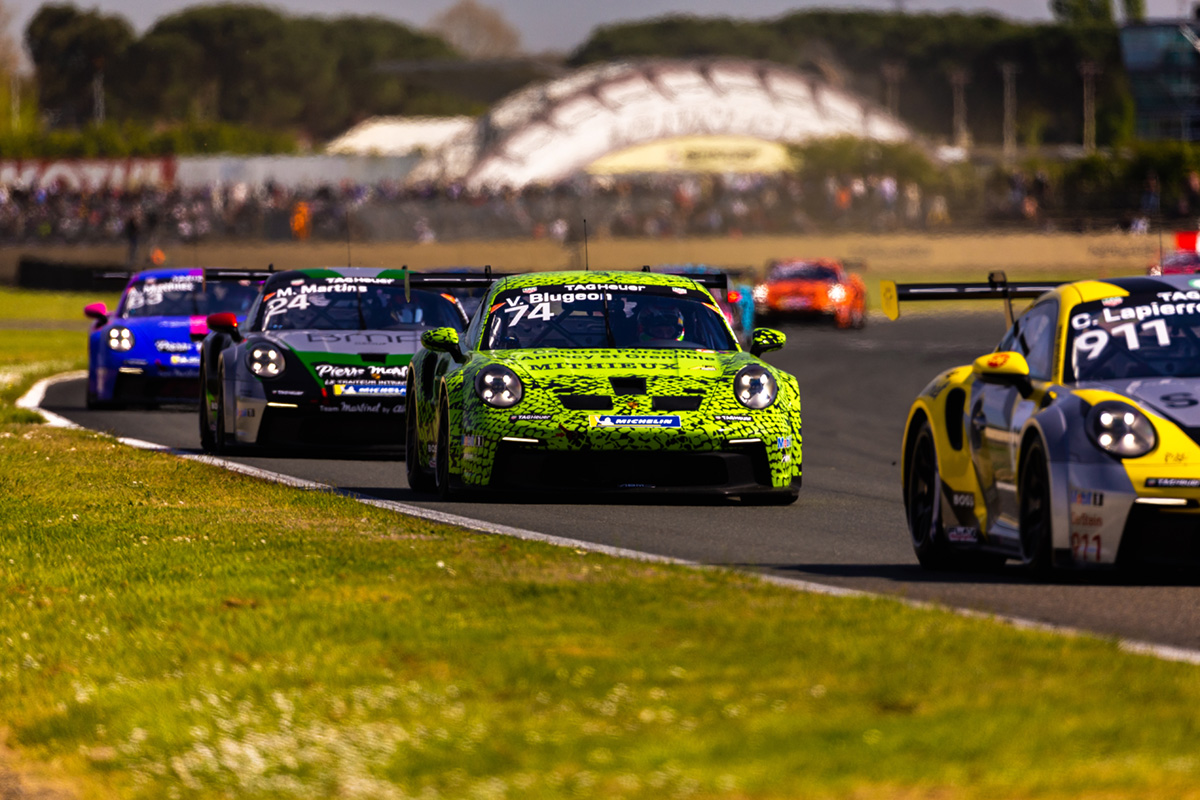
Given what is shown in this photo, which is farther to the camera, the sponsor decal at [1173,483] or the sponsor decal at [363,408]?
the sponsor decal at [363,408]

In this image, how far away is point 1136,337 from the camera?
8.63 meters

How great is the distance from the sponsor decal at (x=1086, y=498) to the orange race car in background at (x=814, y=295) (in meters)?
34.3

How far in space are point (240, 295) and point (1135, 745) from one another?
18.1 metres

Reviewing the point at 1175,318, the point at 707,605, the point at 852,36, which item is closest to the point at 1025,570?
the point at 1175,318

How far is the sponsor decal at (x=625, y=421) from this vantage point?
36.6 ft

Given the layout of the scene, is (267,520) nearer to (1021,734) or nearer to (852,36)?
(1021,734)

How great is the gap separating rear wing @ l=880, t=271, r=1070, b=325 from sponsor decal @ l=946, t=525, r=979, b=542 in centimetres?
126

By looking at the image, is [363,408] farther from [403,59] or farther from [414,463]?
[403,59]

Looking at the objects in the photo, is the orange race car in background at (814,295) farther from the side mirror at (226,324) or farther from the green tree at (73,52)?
the green tree at (73,52)

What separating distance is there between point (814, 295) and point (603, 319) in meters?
30.1

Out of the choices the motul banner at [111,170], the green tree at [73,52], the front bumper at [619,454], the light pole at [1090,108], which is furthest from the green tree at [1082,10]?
the front bumper at [619,454]

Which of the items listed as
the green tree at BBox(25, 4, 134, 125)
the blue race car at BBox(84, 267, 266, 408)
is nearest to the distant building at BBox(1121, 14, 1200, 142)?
the green tree at BBox(25, 4, 134, 125)

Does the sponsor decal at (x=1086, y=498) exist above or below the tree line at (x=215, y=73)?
below

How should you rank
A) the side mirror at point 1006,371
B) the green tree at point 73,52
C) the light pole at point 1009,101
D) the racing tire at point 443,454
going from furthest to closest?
the green tree at point 73,52 < the light pole at point 1009,101 < the racing tire at point 443,454 < the side mirror at point 1006,371
